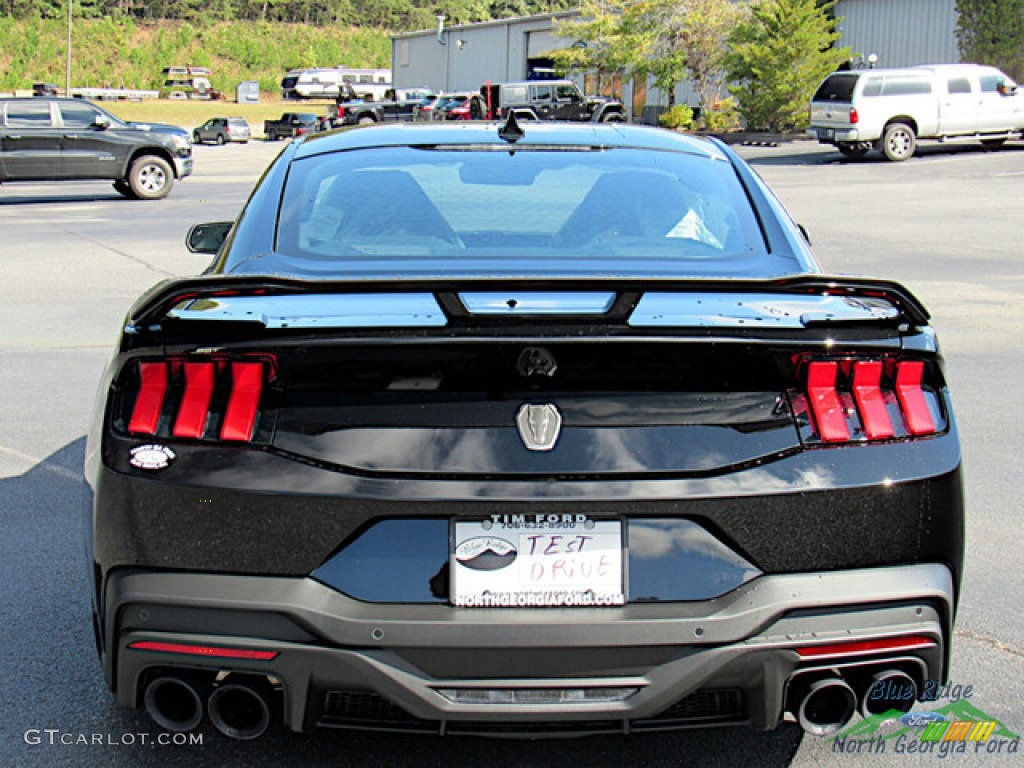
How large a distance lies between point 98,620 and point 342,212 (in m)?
1.42

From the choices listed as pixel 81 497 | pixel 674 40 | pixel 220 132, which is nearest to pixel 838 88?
pixel 674 40

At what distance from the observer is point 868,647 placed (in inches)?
109

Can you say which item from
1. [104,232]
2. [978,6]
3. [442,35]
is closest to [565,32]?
[978,6]

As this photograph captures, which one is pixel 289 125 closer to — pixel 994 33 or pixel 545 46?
pixel 545 46

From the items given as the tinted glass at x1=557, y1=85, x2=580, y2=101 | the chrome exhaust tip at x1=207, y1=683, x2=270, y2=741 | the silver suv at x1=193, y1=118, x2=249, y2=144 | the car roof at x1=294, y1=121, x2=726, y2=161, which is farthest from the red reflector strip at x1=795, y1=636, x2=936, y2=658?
the silver suv at x1=193, y1=118, x2=249, y2=144

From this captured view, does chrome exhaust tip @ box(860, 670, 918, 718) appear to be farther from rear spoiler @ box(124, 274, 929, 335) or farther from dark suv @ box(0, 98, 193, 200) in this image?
dark suv @ box(0, 98, 193, 200)

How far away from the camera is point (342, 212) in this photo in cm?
379

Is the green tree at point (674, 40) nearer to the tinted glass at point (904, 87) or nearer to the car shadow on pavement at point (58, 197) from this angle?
the tinted glass at point (904, 87)

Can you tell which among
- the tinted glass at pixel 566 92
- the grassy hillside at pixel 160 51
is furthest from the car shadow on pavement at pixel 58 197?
the grassy hillside at pixel 160 51

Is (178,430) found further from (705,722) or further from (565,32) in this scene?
(565,32)

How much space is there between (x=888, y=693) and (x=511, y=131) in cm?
235

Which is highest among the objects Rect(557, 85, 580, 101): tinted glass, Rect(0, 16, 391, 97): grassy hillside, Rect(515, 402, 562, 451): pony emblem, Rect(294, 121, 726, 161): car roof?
Rect(0, 16, 391, 97): grassy hillside

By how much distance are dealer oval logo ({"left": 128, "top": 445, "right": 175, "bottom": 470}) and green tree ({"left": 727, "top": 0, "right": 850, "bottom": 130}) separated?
3876 centimetres

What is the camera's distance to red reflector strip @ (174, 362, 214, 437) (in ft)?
9.10
